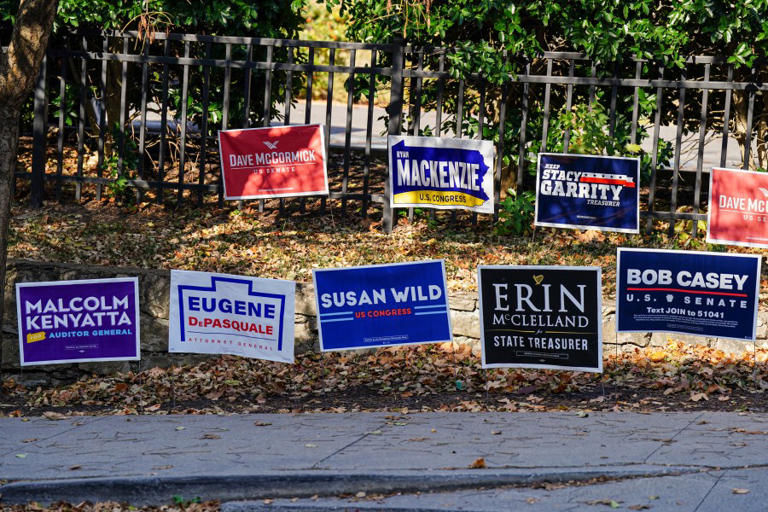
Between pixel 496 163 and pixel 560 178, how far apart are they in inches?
45.0

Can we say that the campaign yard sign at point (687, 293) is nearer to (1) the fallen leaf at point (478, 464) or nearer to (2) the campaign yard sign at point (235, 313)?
(1) the fallen leaf at point (478, 464)

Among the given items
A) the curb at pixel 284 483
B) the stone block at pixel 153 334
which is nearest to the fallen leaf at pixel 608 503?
the curb at pixel 284 483

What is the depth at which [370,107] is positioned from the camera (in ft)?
37.0

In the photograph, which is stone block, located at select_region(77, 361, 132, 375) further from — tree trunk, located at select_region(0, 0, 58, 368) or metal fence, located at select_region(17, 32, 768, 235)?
metal fence, located at select_region(17, 32, 768, 235)

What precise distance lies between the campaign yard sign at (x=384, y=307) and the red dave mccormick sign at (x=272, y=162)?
330 cm

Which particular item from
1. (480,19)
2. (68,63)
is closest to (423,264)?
(480,19)

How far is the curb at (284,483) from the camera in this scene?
6262 mm

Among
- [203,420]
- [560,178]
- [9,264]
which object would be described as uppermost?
[560,178]

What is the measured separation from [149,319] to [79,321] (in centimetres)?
149

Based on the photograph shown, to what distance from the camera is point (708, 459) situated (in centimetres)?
648

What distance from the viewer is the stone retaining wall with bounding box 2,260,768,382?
983 cm

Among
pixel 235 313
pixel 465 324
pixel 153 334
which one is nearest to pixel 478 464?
pixel 235 313

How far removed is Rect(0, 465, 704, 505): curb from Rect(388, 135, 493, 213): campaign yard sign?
212 inches

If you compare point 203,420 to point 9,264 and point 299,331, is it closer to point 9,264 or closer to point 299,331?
point 299,331
